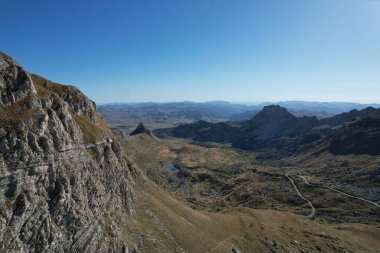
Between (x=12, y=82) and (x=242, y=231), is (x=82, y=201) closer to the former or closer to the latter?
(x=12, y=82)

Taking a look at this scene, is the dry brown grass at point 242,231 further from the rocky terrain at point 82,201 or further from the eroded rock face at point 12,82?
the eroded rock face at point 12,82

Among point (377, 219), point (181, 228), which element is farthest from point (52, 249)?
point (377, 219)

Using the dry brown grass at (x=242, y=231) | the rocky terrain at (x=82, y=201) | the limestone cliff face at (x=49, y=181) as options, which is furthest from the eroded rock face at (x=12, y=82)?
the dry brown grass at (x=242, y=231)

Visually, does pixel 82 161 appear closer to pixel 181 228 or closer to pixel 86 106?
pixel 86 106

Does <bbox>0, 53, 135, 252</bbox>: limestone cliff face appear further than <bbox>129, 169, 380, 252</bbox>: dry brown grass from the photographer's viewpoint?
No

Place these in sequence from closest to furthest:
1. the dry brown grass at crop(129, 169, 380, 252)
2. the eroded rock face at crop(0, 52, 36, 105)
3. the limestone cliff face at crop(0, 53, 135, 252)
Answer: the limestone cliff face at crop(0, 53, 135, 252) → the eroded rock face at crop(0, 52, 36, 105) → the dry brown grass at crop(129, 169, 380, 252)

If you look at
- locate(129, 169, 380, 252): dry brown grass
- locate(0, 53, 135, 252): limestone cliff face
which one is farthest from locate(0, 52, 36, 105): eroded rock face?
locate(129, 169, 380, 252): dry brown grass

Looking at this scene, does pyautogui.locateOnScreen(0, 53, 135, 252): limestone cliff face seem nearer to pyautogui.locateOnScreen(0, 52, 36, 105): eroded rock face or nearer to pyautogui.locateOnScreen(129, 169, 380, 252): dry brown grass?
pyautogui.locateOnScreen(0, 52, 36, 105): eroded rock face

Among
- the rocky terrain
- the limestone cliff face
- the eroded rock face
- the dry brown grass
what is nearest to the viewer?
the limestone cliff face
